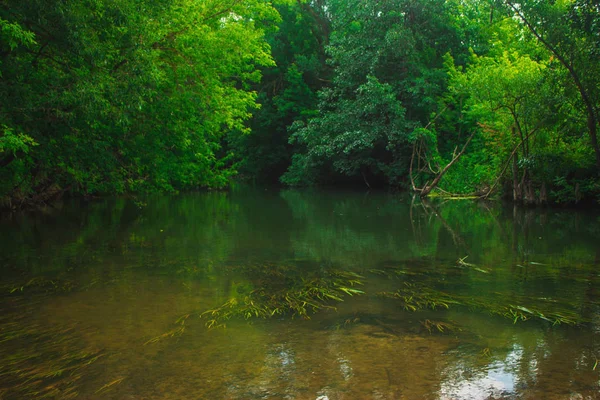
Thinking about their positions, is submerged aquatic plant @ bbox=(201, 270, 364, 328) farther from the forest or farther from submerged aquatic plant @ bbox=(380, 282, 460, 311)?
the forest

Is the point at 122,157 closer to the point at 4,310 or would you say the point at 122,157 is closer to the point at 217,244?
the point at 217,244

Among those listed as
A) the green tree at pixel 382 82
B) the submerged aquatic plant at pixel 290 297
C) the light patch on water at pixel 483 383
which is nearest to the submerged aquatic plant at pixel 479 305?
the submerged aquatic plant at pixel 290 297

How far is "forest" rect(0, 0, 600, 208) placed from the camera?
8.89 meters

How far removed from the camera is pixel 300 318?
5.11 meters

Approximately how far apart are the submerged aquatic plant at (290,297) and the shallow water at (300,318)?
0.03 metres

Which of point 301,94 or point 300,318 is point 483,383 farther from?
point 301,94

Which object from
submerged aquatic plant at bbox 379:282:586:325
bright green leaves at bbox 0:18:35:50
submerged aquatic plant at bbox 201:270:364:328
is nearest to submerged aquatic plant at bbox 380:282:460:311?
submerged aquatic plant at bbox 379:282:586:325

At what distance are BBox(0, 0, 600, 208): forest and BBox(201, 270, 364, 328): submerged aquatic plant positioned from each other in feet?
13.9

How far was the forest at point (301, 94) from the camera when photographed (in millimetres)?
8891

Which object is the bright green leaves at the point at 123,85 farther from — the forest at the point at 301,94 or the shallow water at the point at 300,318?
the shallow water at the point at 300,318

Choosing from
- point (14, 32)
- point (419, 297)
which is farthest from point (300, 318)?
point (14, 32)

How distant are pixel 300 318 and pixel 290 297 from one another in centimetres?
77

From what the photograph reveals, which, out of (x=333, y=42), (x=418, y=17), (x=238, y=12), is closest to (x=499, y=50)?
(x=418, y=17)

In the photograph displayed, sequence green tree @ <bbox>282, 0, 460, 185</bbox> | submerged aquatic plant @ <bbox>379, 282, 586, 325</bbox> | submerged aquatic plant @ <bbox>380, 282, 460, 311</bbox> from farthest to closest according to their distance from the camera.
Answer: green tree @ <bbox>282, 0, 460, 185</bbox> < submerged aquatic plant @ <bbox>380, 282, 460, 311</bbox> < submerged aquatic plant @ <bbox>379, 282, 586, 325</bbox>
